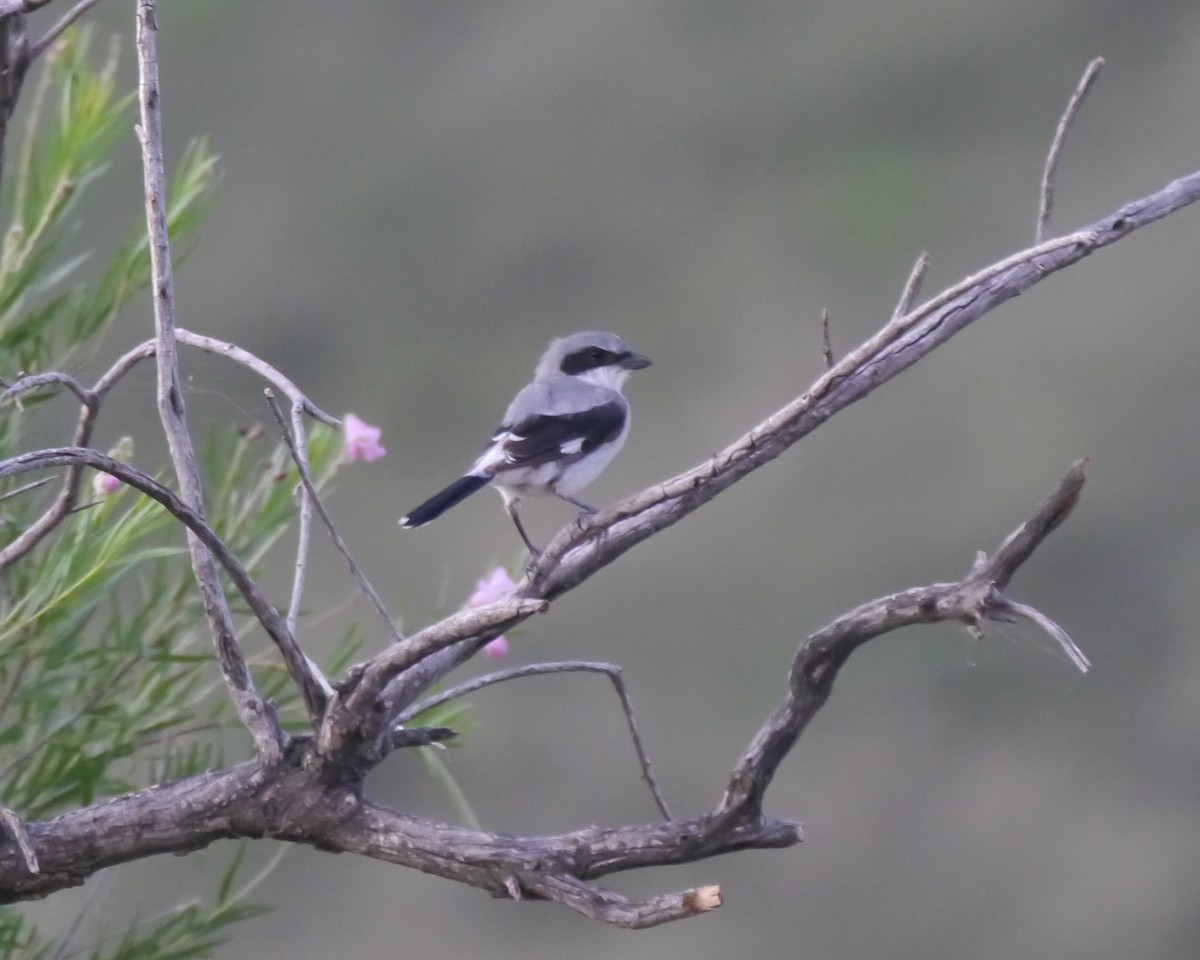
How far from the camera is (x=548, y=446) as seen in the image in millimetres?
2221

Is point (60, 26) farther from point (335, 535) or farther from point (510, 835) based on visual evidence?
point (510, 835)

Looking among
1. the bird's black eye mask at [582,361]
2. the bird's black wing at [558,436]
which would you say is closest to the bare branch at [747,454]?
the bird's black wing at [558,436]

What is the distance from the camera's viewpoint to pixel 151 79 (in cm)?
129

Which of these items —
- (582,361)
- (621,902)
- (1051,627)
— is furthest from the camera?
(582,361)

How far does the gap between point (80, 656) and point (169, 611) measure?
0.21m

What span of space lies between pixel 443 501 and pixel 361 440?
0.33 meters

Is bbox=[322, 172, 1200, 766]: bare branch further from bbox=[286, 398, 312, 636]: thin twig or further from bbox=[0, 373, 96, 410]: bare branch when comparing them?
bbox=[0, 373, 96, 410]: bare branch

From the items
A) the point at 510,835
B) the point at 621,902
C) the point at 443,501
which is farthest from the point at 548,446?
the point at 621,902

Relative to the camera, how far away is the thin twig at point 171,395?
1.28m

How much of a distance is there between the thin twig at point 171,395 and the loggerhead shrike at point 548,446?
2.13 ft

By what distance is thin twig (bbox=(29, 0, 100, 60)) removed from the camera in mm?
1459

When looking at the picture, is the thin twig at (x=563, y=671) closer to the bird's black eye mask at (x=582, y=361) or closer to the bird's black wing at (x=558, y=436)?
the bird's black wing at (x=558, y=436)

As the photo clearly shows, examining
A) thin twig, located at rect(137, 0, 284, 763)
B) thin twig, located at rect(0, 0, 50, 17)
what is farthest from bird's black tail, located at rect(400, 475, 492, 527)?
thin twig, located at rect(0, 0, 50, 17)

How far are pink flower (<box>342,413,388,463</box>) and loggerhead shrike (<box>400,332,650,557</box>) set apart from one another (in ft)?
0.84
